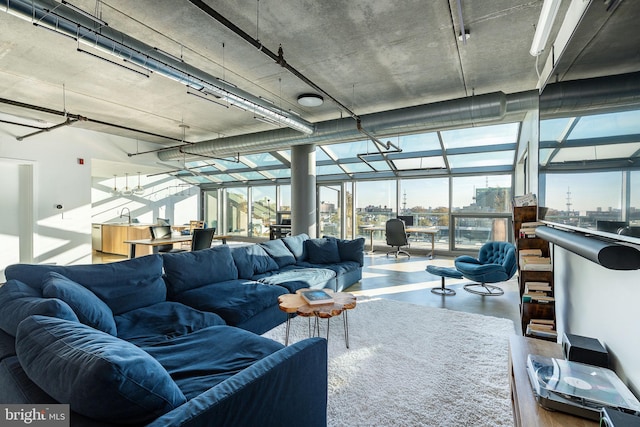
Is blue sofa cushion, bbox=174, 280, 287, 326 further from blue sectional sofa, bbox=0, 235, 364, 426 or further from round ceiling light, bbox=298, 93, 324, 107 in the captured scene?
round ceiling light, bbox=298, 93, 324, 107

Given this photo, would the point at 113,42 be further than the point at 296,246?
No

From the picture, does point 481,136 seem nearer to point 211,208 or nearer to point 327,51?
point 327,51

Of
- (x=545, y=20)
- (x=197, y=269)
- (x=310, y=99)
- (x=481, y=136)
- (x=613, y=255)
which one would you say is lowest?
(x=197, y=269)

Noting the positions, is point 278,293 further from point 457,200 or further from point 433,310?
point 457,200

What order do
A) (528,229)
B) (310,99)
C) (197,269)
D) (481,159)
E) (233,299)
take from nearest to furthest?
(528,229)
(233,299)
(197,269)
(310,99)
(481,159)

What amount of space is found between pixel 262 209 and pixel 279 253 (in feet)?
23.6

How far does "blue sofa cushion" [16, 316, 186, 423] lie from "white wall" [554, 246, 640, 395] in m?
1.76

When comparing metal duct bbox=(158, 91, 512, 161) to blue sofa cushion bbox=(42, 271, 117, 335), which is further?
metal duct bbox=(158, 91, 512, 161)

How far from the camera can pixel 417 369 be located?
2.39m

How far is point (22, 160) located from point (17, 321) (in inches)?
253

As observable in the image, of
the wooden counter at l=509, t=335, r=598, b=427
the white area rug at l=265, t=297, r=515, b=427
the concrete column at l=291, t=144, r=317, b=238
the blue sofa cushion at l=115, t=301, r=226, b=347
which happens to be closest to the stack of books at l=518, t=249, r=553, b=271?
the white area rug at l=265, t=297, r=515, b=427

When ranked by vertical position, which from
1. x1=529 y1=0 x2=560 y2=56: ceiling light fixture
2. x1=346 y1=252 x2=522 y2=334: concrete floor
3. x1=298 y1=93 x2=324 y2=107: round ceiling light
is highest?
x1=298 y1=93 x2=324 y2=107: round ceiling light

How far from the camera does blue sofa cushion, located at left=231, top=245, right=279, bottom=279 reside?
12.4ft

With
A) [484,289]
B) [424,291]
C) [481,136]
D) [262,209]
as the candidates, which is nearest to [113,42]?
[424,291]
